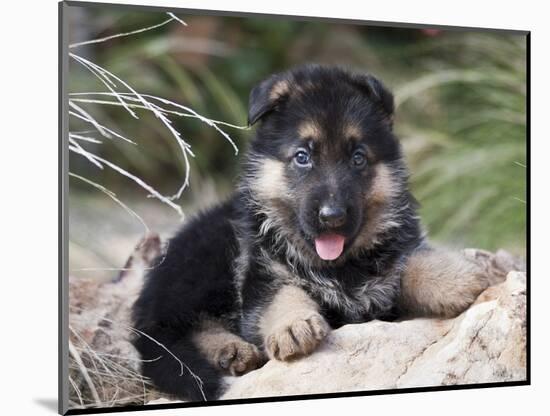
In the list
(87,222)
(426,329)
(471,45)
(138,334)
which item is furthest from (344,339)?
(471,45)

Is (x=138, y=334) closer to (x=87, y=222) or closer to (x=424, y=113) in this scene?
(x=87, y=222)

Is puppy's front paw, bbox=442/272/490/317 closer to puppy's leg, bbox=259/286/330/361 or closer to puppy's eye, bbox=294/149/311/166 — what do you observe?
puppy's leg, bbox=259/286/330/361

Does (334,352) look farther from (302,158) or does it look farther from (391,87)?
(391,87)

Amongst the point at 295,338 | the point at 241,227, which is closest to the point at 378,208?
the point at 241,227

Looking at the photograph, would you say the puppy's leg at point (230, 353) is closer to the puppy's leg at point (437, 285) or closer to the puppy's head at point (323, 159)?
the puppy's head at point (323, 159)

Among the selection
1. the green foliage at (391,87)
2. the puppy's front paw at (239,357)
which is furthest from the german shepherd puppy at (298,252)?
the green foliage at (391,87)

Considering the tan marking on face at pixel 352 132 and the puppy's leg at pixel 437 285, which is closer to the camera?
the tan marking on face at pixel 352 132

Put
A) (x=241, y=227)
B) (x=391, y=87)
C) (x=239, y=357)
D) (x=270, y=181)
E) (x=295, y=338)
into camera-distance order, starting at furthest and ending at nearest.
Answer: (x=391, y=87) < (x=241, y=227) < (x=270, y=181) < (x=239, y=357) < (x=295, y=338)
